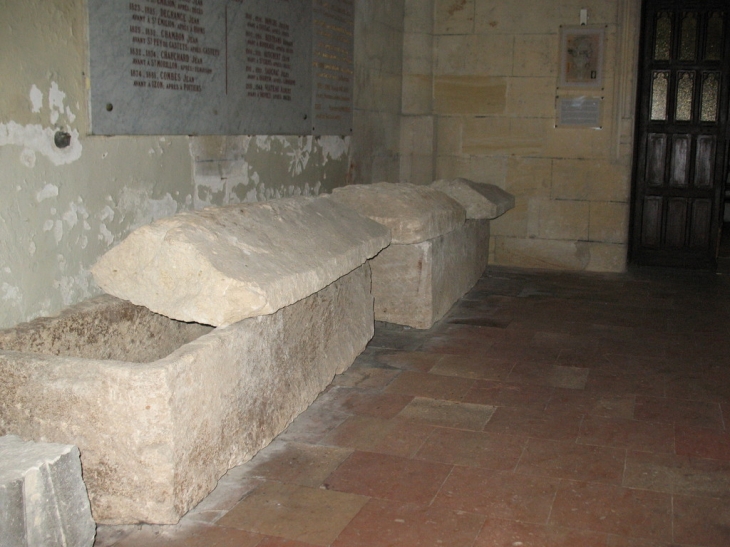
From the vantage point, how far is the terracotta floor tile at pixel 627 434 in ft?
10.4

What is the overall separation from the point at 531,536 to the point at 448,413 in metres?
1.13

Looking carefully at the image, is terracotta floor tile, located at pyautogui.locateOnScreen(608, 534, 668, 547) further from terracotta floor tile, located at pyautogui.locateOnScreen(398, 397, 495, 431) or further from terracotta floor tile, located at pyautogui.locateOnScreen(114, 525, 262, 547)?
terracotta floor tile, located at pyautogui.locateOnScreen(114, 525, 262, 547)

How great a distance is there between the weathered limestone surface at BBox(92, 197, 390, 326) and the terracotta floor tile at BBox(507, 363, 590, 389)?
57.5 inches

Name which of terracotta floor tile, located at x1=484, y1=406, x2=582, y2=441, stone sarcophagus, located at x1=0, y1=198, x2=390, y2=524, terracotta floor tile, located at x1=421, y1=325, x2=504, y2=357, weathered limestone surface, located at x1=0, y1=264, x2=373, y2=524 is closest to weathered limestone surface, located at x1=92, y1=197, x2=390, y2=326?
stone sarcophagus, located at x1=0, y1=198, x2=390, y2=524

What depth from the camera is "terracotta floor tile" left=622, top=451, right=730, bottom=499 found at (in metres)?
2.78

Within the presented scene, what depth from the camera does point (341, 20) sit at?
5867 mm

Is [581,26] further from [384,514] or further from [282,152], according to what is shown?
[384,514]

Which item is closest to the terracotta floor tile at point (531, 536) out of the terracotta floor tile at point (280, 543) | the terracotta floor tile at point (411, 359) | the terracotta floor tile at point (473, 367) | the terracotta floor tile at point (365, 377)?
the terracotta floor tile at point (280, 543)

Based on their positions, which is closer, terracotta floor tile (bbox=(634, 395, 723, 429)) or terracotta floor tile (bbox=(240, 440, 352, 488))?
terracotta floor tile (bbox=(240, 440, 352, 488))

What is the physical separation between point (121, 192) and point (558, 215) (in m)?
5.27

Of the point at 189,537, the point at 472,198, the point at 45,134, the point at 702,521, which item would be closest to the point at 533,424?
the point at 702,521

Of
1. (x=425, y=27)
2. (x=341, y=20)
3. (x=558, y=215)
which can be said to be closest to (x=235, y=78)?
(x=341, y=20)

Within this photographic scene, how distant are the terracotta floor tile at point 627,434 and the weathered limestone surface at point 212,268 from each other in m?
1.38

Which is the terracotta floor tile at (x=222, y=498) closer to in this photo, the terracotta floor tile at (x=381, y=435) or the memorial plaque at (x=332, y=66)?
the terracotta floor tile at (x=381, y=435)
